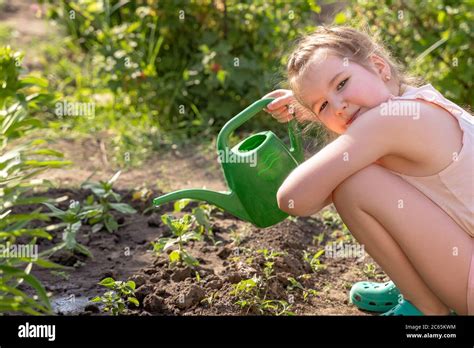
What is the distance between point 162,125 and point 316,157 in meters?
2.50

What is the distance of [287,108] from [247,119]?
0.46ft

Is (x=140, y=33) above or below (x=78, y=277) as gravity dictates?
above

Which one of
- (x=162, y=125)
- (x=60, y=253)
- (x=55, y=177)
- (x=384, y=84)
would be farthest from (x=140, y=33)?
(x=384, y=84)

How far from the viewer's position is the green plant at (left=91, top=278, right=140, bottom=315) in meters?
2.74

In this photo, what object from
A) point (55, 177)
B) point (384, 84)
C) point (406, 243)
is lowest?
point (55, 177)

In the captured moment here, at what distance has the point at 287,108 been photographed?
9.59 feet

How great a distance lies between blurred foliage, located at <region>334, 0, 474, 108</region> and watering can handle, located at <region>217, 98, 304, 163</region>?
1597 millimetres

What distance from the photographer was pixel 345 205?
8.30ft

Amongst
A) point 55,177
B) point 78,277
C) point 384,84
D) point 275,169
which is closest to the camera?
point 384,84
